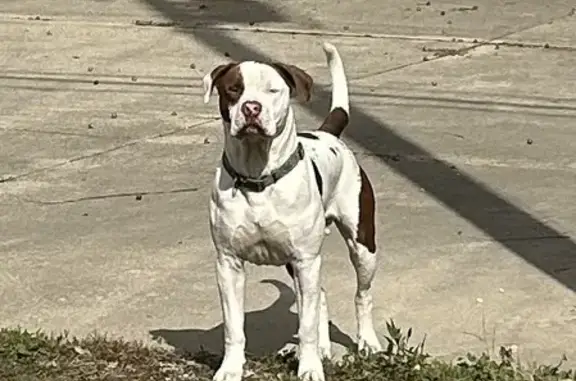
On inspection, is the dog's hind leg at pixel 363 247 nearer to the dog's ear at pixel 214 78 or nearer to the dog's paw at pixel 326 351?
the dog's paw at pixel 326 351

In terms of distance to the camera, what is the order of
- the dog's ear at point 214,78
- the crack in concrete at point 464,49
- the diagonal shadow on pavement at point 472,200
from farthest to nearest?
the crack in concrete at point 464,49 < the diagonal shadow on pavement at point 472,200 < the dog's ear at point 214,78

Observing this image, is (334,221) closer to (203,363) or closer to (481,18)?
(203,363)

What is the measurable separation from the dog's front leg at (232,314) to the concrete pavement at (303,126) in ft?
2.09

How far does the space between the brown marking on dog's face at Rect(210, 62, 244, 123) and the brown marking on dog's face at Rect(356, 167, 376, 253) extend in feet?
2.81

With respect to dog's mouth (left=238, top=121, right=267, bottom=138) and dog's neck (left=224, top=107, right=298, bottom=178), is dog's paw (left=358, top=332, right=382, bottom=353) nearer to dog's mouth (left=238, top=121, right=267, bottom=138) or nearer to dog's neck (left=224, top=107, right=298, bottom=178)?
dog's neck (left=224, top=107, right=298, bottom=178)

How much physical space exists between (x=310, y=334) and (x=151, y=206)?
8.95 ft

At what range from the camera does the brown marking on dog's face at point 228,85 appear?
484 cm

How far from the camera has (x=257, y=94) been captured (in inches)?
189

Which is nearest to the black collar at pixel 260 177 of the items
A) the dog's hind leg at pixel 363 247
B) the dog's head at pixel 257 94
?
the dog's head at pixel 257 94

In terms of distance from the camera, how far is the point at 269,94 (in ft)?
15.8

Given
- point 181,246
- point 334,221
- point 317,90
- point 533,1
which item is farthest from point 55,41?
point 334,221

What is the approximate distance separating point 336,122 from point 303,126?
3.20 metres

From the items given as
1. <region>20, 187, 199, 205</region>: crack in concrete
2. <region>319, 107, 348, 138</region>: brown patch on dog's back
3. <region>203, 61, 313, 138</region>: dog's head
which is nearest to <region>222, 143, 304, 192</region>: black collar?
<region>203, 61, 313, 138</region>: dog's head

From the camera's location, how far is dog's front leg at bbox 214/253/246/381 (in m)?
5.14
